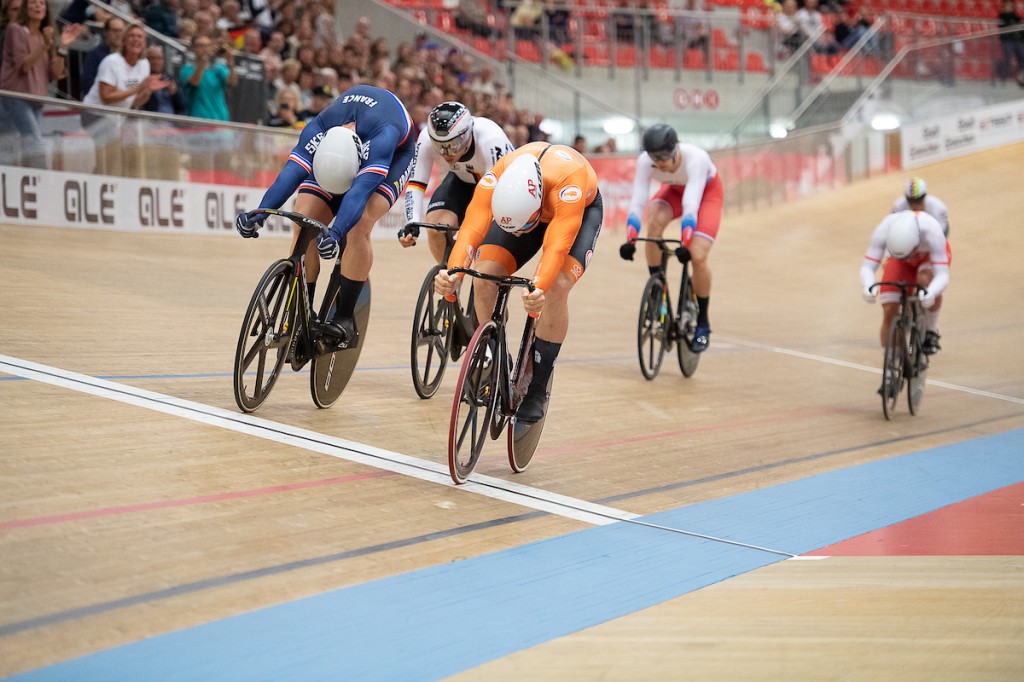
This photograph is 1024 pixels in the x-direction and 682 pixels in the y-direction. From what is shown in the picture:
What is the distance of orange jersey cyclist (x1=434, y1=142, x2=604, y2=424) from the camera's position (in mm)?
3746

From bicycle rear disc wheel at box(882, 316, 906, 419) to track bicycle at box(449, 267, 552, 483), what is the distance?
3.03 meters

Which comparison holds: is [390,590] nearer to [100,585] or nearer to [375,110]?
[100,585]

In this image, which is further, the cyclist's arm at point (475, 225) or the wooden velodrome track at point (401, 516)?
the cyclist's arm at point (475, 225)

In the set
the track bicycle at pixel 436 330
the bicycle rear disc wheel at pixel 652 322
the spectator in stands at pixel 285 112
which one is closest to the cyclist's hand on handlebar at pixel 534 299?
the track bicycle at pixel 436 330

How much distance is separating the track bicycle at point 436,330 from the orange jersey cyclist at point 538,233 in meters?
0.93

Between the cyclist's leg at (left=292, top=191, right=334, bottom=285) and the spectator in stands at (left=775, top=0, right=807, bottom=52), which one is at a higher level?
the spectator in stands at (left=775, top=0, right=807, bottom=52)

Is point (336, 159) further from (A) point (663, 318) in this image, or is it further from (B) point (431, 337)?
(A) point (663, 318)

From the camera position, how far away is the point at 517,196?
12.2 feet

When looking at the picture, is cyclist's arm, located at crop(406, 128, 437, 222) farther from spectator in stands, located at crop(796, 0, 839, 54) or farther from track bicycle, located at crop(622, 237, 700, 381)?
spectator in stands, located at crop(796, 0, 839, 54)

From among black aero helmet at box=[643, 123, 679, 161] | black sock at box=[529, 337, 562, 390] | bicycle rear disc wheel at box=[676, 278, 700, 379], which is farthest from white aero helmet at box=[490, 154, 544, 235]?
bicycle rear disc wheel at box=[676, 278, 700, 379]

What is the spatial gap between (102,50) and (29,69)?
844 mm

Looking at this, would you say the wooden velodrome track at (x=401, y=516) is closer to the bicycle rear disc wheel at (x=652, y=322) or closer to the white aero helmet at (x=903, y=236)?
the bicycle rear disc wheel at (x=652, y=322)

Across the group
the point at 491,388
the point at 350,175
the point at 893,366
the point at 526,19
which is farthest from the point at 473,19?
the point at 491,388

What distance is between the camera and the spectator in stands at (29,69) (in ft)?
25.7
